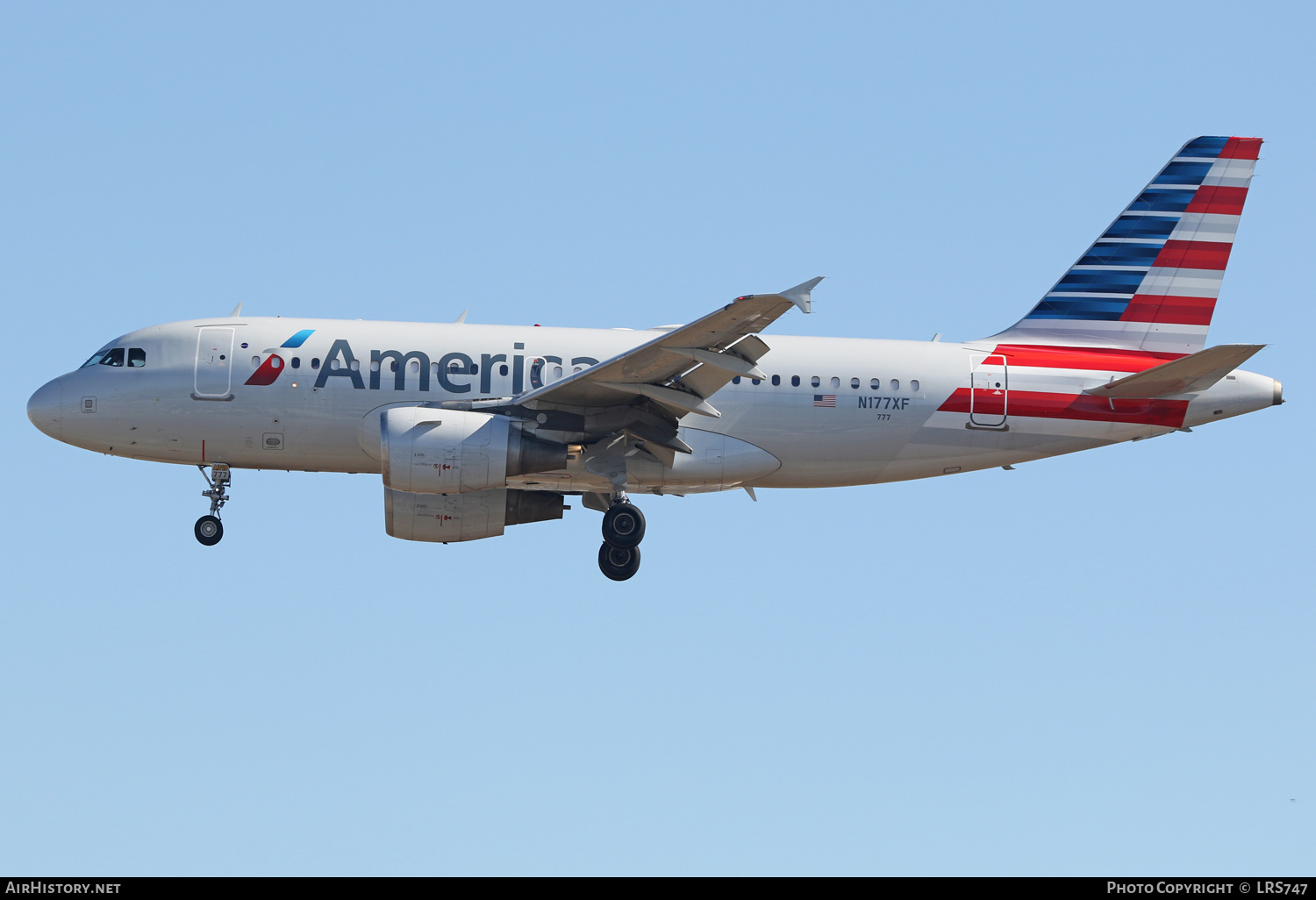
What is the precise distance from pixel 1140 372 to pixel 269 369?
51.0 ft

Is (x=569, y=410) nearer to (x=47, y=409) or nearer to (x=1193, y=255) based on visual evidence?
(x=47, y=409)

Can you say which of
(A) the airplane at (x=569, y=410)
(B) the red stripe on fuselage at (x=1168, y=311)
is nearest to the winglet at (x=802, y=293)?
(A) the airplane at (x=569, y=410)

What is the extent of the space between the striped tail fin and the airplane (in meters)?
0.78

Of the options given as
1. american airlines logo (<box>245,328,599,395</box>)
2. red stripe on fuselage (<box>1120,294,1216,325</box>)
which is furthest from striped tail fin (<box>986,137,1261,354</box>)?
american airlines logo (<box>245,328,599,395</box>)

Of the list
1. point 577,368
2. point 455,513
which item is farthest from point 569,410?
point 455,513

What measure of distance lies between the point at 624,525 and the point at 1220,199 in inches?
542

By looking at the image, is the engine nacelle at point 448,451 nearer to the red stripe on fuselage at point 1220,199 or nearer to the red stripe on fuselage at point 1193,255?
the red stripe on fuselage at point 1193,255

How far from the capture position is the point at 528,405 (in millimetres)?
25969

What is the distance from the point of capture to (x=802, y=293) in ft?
72.4

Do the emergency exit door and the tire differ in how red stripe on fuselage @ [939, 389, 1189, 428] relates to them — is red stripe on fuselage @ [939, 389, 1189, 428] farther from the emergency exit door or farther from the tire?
the tire

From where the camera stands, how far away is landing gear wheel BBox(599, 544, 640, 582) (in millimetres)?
27219

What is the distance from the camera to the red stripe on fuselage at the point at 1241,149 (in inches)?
1188
